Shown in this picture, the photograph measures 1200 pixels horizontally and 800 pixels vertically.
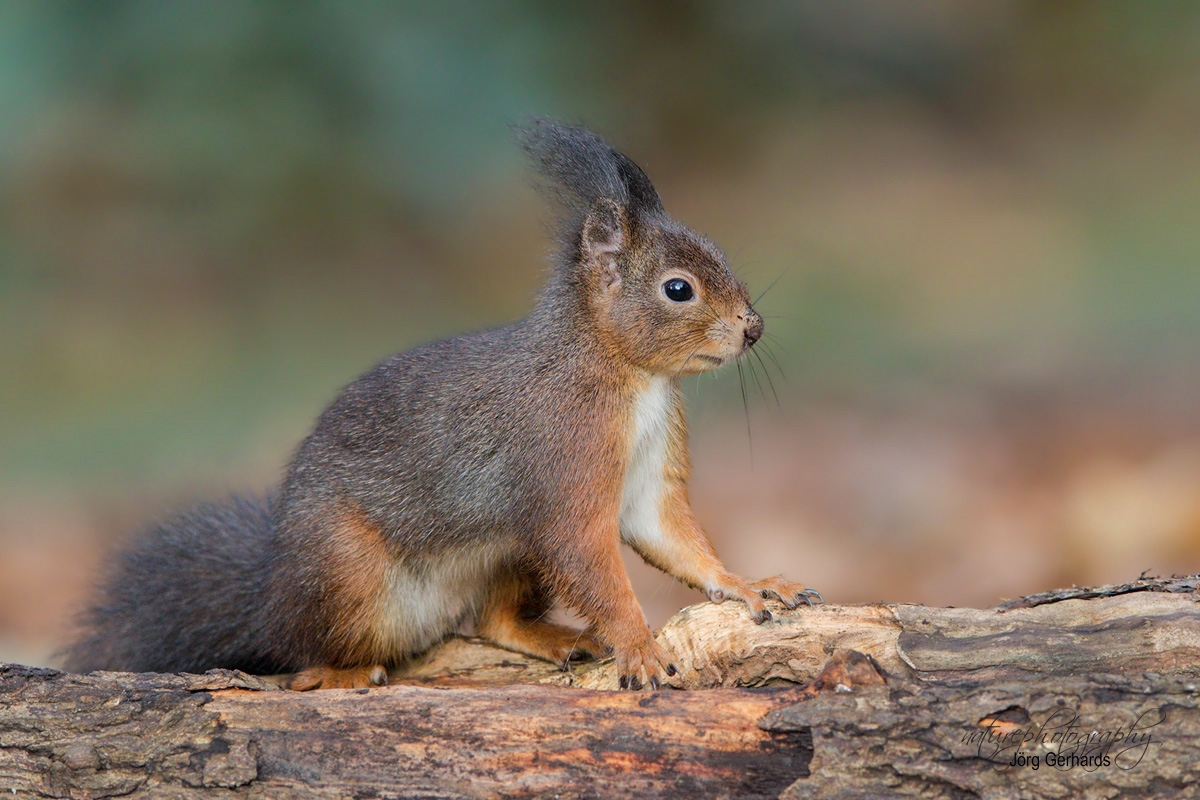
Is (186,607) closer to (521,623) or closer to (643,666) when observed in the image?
(521,623)

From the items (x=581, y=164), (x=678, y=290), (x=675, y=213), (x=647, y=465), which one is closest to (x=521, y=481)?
(x=647, y=465)

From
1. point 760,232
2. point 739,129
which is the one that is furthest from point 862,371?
point 739,129

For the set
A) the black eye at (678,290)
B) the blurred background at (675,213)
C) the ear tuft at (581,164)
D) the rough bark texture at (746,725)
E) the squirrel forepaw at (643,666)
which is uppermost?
the blurred background at (675,213)

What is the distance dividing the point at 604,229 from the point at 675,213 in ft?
10.7

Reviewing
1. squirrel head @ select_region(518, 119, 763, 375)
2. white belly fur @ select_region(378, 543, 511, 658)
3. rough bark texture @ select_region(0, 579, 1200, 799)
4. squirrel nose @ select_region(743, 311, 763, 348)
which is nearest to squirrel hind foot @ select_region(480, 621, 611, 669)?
white belly fur @ select_region(378, 543, 511, 658)

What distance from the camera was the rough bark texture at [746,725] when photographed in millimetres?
1829

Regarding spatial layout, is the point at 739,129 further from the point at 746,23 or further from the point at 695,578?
the point at 695,578

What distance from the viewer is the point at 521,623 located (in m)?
3.06

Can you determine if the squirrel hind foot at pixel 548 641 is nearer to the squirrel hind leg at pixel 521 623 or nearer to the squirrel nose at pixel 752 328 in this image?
the squirrel hind leg at pixel 521 623

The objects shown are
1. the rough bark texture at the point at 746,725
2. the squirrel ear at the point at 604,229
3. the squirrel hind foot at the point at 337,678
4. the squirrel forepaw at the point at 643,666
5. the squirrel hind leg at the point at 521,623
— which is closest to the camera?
the rough bark texture at the point at 746,725

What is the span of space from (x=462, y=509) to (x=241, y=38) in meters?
3.82

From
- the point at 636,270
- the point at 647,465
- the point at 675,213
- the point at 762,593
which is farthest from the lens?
the point at 675,213

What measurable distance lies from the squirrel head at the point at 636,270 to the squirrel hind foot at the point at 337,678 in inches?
44.9

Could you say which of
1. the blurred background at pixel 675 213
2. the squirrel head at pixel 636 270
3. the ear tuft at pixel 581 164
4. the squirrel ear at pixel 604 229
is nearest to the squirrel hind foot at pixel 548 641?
the squirrel head at pixel 636 270
